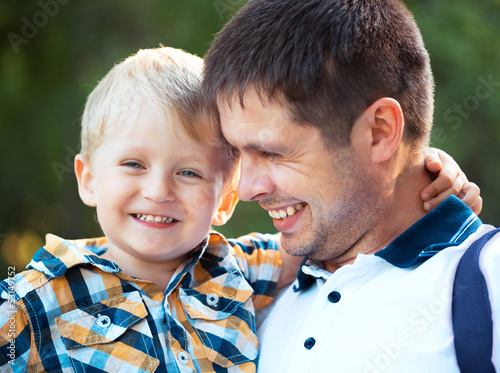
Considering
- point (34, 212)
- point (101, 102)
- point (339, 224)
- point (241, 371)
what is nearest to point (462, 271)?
point (339, 224)

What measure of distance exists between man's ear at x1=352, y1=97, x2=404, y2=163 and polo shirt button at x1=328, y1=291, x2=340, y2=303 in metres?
0.44

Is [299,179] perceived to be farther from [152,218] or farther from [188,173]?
[152,218]

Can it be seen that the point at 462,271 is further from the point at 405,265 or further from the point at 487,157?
the point at 487,157

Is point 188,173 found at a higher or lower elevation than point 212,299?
higher

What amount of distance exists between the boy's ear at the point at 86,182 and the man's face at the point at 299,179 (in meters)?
0.57

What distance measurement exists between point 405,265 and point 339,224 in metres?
0.26

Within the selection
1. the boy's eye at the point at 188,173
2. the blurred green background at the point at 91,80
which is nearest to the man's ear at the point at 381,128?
the boy's eye at the point at 188,173

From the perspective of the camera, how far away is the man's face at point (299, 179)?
5.78 ft

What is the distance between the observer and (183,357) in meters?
1.80

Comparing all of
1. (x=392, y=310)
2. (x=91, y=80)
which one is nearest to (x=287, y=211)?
(x=392, y=310)

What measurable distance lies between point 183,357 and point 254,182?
0.61 metres

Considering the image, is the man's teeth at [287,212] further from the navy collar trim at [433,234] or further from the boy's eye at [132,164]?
the boy's eye at [132,164]

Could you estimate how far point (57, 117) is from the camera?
4742mm

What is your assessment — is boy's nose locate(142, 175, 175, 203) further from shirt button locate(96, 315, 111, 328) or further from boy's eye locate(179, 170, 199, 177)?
shirt button locate(96, 315, 111, 328)
